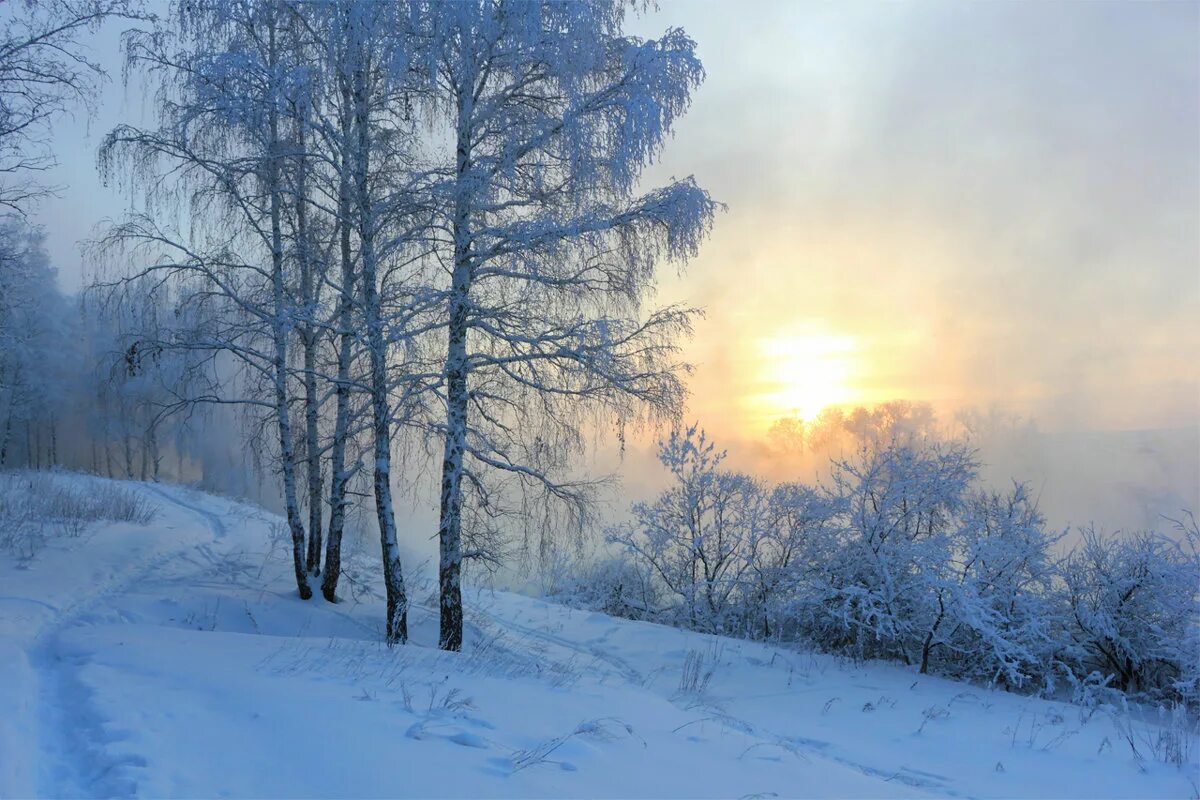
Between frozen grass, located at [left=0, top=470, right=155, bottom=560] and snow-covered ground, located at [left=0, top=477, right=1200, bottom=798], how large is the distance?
44 centimetres

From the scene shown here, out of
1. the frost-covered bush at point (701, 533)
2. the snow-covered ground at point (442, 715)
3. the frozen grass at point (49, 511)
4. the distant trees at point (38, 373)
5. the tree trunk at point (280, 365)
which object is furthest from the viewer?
the distant trees at point (38, 373)

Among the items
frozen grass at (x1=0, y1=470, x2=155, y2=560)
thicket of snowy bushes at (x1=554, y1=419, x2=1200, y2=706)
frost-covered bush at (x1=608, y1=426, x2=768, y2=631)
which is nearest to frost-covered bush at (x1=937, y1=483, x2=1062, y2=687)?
thicket of snowy bushes at (x1=554, y1=419, x2=1200, y2=706)

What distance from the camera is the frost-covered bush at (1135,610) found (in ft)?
32.5

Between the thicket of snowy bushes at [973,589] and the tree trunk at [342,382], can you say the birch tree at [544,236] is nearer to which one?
the tree trunk at [342,382]

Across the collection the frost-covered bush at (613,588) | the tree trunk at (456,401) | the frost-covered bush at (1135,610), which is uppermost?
the tree trunk at (456,401)

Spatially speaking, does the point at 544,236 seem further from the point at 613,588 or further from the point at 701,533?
the point at 613,588

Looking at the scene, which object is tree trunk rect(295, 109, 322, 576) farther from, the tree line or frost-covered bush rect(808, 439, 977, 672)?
frost-covered bush rect(808, 439, 977, 672)

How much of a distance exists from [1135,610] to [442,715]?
A: 10.8 metres

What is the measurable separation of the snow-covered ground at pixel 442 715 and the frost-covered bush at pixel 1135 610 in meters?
2.68

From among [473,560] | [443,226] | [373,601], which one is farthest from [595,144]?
[373,601]

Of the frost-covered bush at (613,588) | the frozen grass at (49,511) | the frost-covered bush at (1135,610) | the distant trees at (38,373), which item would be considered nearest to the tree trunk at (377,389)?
the frozen grass at (49,511)

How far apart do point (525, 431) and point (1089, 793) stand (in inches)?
257

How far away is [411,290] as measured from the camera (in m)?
8.42

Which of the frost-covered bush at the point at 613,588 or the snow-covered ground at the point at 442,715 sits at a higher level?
the snow-covered ground at the point at 442,715
